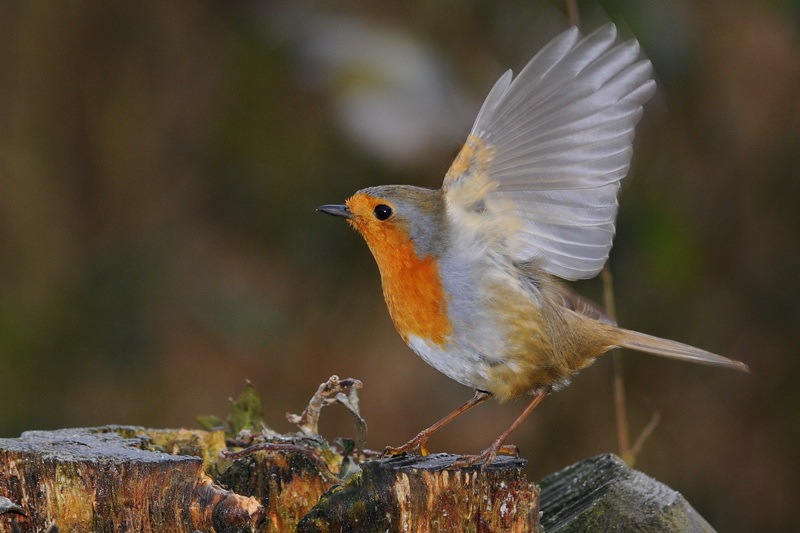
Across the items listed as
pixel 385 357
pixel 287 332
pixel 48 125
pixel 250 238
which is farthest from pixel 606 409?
pixel 48 125

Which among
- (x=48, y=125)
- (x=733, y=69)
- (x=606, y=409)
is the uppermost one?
(x=48, y=125)

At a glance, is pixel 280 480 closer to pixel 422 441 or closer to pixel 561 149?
pixel 422 441

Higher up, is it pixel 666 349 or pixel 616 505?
pixel 666 349

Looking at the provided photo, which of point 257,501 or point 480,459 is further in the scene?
point 480,459

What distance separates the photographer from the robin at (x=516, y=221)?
94.8 inches

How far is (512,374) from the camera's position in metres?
2.60

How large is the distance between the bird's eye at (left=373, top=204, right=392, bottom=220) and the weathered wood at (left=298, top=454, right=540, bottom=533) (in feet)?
2.71

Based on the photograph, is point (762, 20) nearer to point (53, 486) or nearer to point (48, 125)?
point (48, 125)

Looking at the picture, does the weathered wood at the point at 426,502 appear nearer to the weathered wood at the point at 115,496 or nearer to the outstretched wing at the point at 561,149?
the weathered wood at the point at 115,496

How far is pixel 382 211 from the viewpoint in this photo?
2.73 m

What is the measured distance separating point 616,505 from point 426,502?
42 centimetres

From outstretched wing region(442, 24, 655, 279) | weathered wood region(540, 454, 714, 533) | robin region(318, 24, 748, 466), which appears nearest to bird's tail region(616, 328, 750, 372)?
robin region(318, 24, 748, 466)

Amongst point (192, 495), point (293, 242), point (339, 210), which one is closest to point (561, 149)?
point (339, 210)

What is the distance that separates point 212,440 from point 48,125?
3.39m
